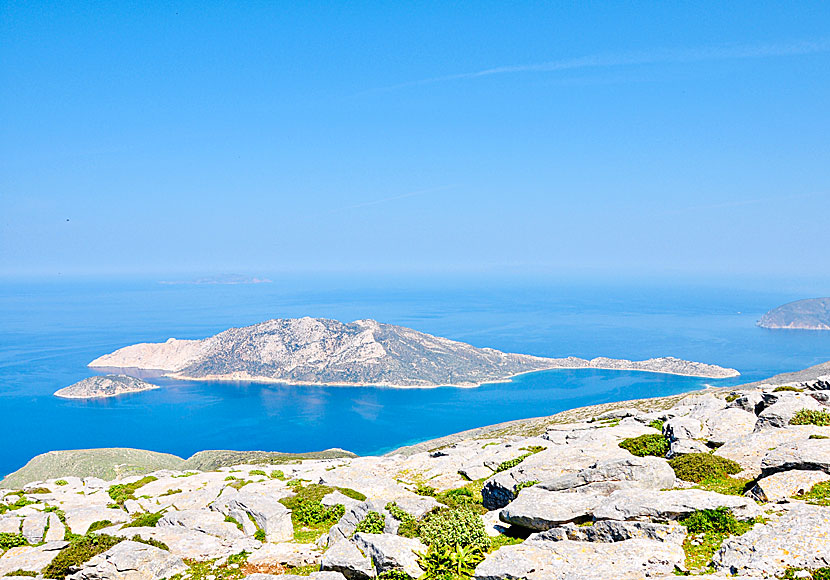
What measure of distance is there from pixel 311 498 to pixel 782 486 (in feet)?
73.7

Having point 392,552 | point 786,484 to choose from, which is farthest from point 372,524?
point 786,484

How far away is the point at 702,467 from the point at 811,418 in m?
9.05

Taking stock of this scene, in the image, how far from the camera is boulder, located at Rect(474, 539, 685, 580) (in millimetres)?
14484

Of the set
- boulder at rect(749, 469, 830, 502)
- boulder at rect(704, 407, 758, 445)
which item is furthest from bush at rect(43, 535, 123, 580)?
boulder at rect(704, 407, 758, 445)

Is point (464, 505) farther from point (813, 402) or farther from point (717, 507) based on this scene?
point (813, 402)

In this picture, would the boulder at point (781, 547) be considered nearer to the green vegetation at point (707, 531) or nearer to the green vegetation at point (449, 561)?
the green vegetation at point (707, 531)

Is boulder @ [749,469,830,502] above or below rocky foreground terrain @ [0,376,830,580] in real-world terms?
above

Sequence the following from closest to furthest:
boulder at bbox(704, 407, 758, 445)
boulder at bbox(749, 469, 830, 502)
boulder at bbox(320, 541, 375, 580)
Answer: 1. boulder at bbox(320, 541, 375, 580)
2. boulder at bbox(749, 469, 830, 502)
3. boulder at bbox(704, 407, 758, 445)

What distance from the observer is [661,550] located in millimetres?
15203

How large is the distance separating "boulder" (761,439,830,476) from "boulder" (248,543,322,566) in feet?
61.7

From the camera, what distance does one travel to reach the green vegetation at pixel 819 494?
55.9ft

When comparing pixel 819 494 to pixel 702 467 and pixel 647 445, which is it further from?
pixel 647 445

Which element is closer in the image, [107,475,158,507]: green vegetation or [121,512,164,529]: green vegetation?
[121,512,164,529]: green vegetation

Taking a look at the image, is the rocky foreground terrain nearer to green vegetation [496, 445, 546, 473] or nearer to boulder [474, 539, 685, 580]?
boulder [474, 539, 685, 580]
